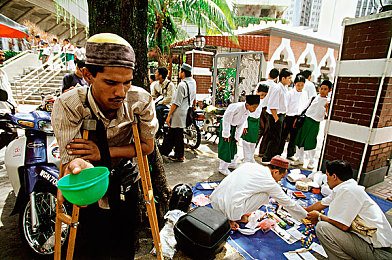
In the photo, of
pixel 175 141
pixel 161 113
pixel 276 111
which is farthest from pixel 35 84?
pixel 276 111

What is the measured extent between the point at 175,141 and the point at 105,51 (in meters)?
4.20

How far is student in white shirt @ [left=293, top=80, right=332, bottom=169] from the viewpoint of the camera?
5.21 meters

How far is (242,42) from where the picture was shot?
11555mm

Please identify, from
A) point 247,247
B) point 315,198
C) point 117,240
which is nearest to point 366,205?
point 247,247

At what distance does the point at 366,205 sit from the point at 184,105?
3808 mm

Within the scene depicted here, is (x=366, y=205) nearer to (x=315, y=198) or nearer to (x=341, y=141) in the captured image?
(x=315, y=198)

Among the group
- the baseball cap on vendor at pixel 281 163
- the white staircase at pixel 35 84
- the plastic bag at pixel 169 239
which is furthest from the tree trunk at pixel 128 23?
the white staircase at pixel 35 84

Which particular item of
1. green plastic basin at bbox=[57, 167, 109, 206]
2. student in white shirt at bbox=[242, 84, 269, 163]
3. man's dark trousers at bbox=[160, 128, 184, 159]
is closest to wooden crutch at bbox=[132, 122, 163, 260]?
green plastic basin at bbox=[57, 167, 109, 206]

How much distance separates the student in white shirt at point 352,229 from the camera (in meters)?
2.24

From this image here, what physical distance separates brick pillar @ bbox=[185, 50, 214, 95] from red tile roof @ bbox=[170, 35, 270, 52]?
51.0 inches

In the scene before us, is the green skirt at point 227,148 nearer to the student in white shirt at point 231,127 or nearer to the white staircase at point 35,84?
the student in white shirt at point 231,127

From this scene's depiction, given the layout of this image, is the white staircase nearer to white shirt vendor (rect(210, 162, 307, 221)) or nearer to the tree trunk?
the tree trunk

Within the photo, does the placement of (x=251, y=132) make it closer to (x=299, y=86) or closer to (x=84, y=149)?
(x=299, y=86)

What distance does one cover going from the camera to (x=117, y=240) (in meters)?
1.60
